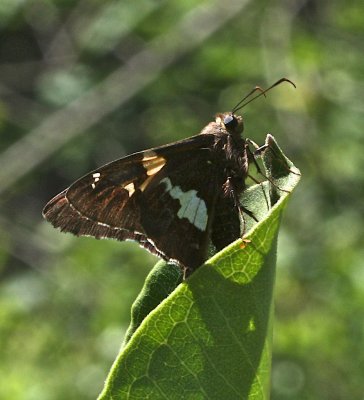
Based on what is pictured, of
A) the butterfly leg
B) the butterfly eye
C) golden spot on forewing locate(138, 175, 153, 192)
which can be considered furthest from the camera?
the butterfly eye

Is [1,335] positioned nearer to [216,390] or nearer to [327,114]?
[327,114]

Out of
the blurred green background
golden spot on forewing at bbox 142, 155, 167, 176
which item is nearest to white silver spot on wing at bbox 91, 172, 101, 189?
golden spot on forewing at bbox 142, 155, 167, 176

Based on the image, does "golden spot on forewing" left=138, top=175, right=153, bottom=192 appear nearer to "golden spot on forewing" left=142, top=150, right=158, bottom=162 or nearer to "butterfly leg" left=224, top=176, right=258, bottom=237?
"golden spot on forewing" left=142, top=150, right=158, bottom=162

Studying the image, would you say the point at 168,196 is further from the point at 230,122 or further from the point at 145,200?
the point at 230,122

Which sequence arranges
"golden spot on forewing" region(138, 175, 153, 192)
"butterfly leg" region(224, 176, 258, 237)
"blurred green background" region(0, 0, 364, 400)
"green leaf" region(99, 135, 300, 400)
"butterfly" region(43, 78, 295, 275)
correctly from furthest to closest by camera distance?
"blurred green background" region(0, 0, 364, 400), "golden spot on forewing" region(138, 175, 153, 192), "butterfly" region(43, 78, 295, 275), "butterfly leg" region(224, 176, 258, 237), "green leaf" region(99, 135, 300, 400)

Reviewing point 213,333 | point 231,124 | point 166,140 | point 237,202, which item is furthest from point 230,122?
point 166,140

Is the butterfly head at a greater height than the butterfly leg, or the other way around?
the butterfly head

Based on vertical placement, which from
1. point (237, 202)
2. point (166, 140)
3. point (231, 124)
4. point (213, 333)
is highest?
point (166, 140)

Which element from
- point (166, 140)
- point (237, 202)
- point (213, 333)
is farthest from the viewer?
point (166, 140)
